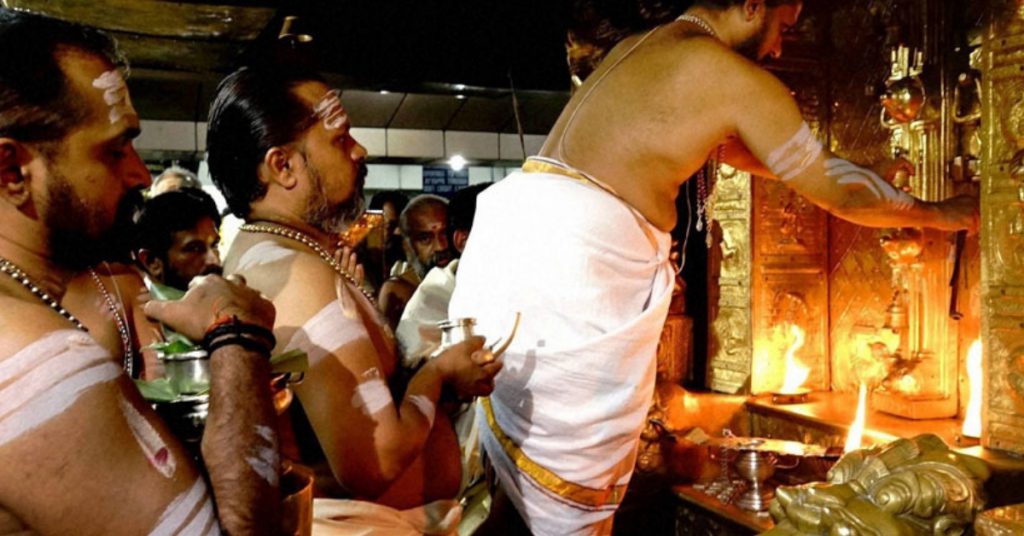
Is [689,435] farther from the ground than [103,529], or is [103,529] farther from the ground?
[103,529]

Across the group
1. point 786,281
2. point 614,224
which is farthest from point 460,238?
point 614,224

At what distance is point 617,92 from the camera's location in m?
2.92

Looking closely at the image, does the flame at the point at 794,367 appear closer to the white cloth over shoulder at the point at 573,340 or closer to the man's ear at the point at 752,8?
the white cloth over shoulder at the point at 573,340

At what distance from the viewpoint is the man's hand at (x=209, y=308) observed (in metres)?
1.67

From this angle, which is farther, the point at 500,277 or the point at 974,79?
the point at 974,79

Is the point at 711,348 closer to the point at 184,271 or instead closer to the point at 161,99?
the point at 184,271

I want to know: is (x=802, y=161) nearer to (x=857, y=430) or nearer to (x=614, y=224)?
(x=614, y=224)

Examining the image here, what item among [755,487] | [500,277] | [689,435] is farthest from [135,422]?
[689,435]

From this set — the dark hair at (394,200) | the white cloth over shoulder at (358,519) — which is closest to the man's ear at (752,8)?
the white cloth over shoulder at (358,519)

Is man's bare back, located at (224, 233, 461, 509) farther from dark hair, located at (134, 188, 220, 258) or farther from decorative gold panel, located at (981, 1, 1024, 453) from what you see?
decorative gold panel, located at (981, 1, 1024, 453)

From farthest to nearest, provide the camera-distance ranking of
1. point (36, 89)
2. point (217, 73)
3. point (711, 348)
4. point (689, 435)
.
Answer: point (217, 73) < point (711, 348) < point (689, 435) < point (36, 89)

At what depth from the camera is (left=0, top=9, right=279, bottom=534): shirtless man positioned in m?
1.33

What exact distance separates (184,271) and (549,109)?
29.3 ft

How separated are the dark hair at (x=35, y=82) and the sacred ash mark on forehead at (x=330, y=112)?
753mm
